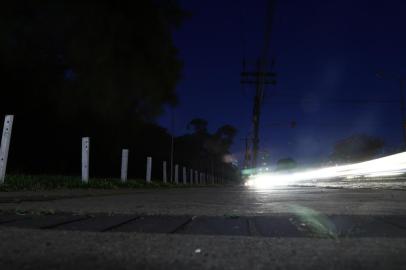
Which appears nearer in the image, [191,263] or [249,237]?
[191,263]

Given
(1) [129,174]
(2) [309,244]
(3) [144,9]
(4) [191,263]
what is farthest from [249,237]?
(1) [129,174]

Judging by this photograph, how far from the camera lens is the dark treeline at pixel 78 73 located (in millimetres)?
20297

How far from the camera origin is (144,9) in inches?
952

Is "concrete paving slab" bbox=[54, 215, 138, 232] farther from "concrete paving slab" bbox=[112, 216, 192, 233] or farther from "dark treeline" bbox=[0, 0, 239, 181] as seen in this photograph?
"dark treeline" bbox=[0, 0, 239, 181]

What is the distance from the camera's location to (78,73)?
73.6ft

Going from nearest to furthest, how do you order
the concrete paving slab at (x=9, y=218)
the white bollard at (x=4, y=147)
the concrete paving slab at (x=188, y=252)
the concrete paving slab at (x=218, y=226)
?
1. the concrete paving slab at (x=188, y=252)
2. the concrete paving slab at (x=218, y=226)
3. the concrete paving slab at (x=9, y=218)
4. the white bollard at (x=4, y=147)

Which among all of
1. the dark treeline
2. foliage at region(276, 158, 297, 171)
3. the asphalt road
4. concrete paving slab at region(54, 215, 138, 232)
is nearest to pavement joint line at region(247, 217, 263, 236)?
the asphalt road

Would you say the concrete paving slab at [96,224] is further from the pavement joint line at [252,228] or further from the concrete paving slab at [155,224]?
the pavement joint line at [252,228]

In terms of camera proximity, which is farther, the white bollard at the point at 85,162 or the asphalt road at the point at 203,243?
the white bollard at the point at 85,162

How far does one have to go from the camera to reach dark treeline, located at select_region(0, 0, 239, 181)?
20.3 meters

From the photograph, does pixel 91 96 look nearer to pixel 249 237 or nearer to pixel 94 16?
pixel 94 16

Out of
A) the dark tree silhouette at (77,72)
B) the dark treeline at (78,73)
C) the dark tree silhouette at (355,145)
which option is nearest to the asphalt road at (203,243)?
the dark tree silhouette at (77,72)

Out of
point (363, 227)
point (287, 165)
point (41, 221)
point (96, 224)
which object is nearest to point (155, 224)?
point (96, 224)

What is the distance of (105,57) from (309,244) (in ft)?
68.5
